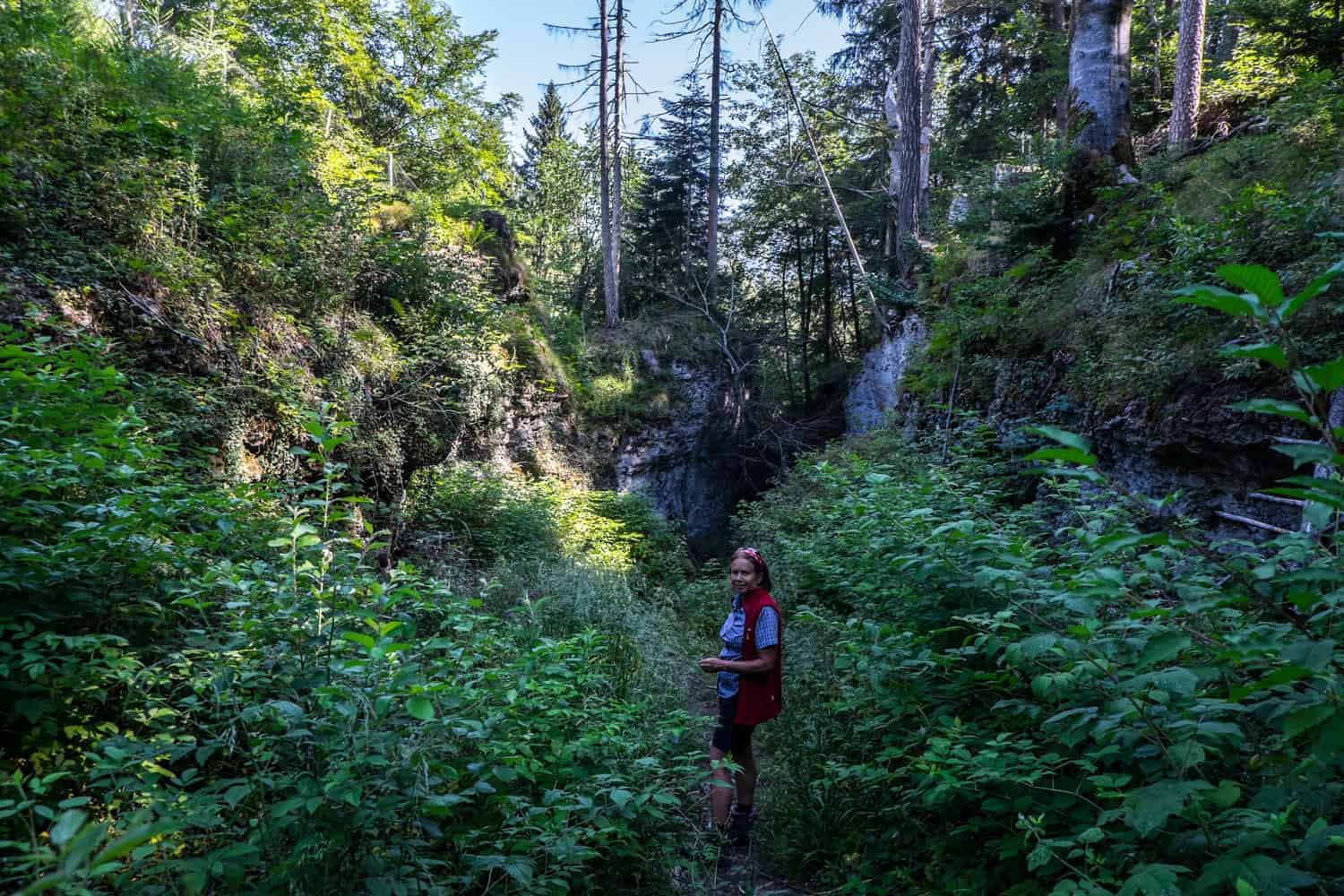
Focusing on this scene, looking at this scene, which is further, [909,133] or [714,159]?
[714,159]

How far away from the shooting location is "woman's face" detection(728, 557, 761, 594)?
4.09 m

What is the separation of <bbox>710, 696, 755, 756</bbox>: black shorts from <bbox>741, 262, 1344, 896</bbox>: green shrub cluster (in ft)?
1.39

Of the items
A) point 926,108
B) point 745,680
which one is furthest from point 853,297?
point 745,680

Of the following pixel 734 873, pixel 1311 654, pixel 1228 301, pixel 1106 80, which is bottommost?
pixel 734 873

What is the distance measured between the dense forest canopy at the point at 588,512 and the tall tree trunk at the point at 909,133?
0.10 meters

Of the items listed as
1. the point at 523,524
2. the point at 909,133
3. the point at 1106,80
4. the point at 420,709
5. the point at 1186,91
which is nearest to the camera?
the point at 420,709

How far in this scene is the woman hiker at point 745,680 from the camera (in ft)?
12.6

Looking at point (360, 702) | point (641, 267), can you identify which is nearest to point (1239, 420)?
point (360, 702)

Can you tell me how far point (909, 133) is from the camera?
41.3ft

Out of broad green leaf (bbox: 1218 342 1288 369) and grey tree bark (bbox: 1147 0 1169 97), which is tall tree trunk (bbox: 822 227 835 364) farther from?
broad green leaf (bbox: 1218 342 1288 369)

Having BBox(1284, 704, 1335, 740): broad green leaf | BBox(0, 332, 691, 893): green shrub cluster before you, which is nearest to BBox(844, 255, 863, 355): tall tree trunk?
BBox(0, 332, 691, 893): green shrub cluster

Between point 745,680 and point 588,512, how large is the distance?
8.41 meters

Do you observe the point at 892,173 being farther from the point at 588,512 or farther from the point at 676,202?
the point at 588,512

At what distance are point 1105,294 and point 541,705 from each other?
6.54 m
